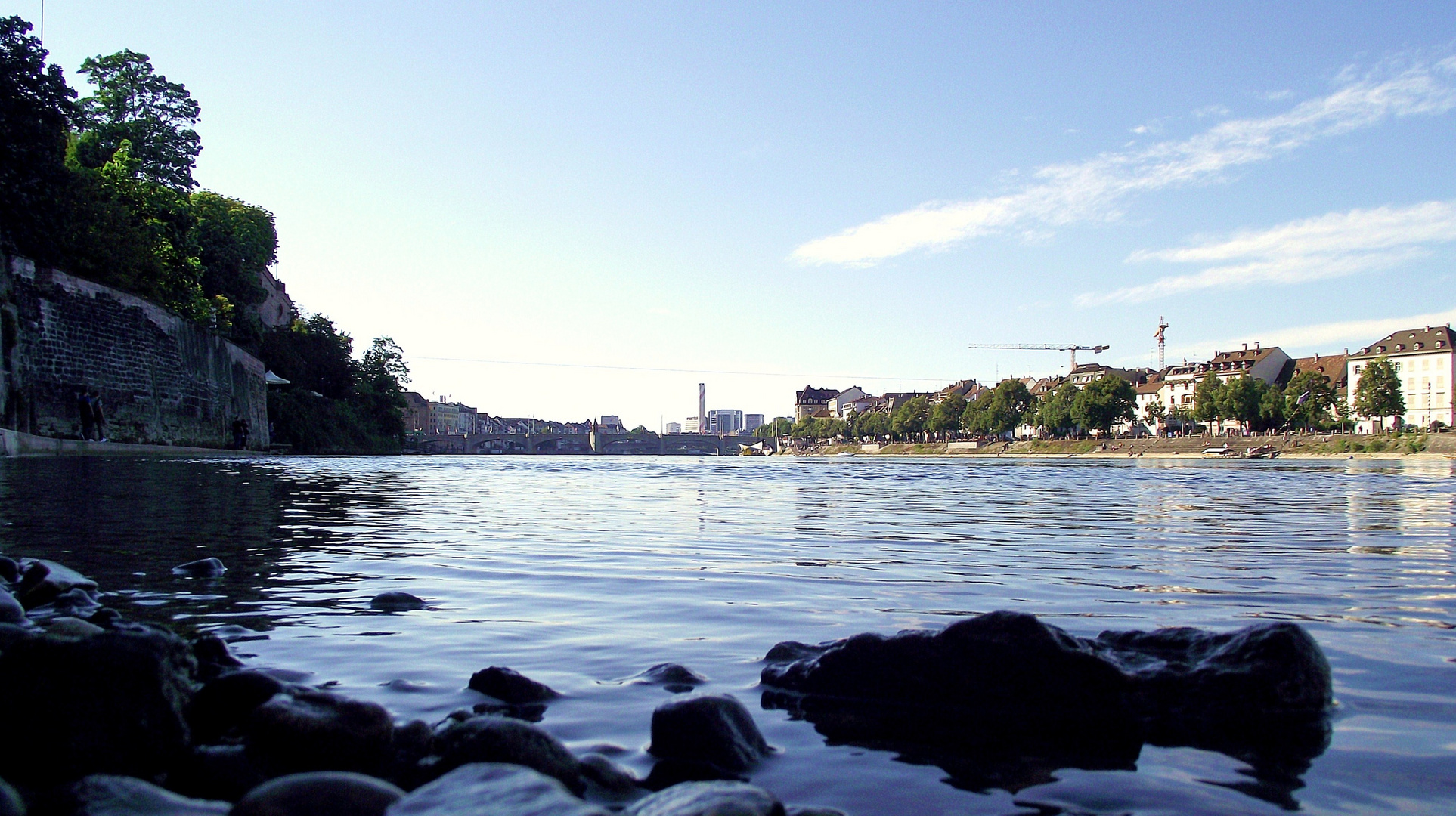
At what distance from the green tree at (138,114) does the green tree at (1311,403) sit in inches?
3915

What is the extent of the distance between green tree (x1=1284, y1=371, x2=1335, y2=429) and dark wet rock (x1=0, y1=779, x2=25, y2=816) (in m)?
114

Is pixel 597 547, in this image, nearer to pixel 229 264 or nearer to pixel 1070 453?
pixel 229 264

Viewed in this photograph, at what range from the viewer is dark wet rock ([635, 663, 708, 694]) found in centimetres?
409

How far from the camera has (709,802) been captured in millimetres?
2273

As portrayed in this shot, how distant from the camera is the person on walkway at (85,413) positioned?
104 feet

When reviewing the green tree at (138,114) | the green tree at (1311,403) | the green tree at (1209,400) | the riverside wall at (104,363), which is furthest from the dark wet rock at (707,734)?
the green tree at (1209,400)

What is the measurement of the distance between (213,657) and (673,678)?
1850 millimetres

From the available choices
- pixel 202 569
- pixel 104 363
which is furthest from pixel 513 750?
pixel 104 363

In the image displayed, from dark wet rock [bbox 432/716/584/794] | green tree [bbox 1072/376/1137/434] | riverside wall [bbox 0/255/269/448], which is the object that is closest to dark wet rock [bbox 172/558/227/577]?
dark wet rock [bbox 432/716/584/794]

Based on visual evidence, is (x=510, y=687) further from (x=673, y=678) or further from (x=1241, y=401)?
(x=1241, y=401)

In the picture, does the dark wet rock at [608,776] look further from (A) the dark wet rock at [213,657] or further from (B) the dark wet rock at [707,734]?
(A) the dark wet rock at [213,657]

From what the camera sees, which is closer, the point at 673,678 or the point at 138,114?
the point at 673,678

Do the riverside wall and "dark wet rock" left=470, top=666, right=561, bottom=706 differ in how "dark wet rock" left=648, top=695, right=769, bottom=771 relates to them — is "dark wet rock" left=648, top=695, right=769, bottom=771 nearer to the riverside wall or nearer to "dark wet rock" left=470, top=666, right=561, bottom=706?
"dark wet rock" left=470, top=666, right=561, bottom=706

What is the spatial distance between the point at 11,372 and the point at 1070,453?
102m
